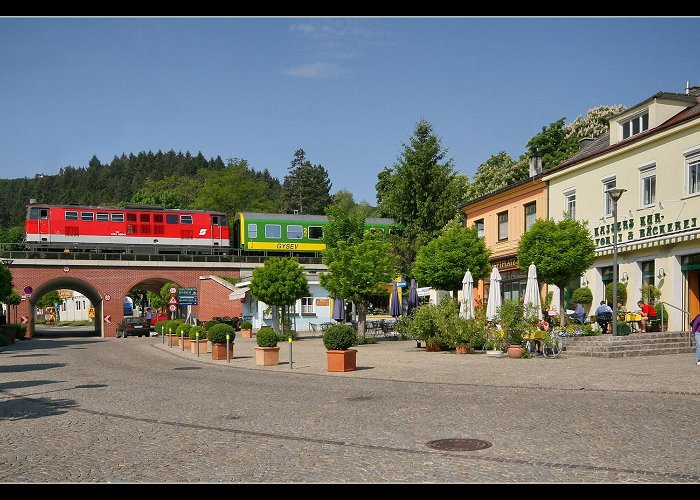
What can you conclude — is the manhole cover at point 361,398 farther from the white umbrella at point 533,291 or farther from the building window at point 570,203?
the building window at point 570,203

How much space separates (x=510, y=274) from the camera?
36875mm

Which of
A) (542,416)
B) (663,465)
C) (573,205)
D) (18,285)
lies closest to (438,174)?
(573,205)

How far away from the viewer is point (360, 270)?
102ft

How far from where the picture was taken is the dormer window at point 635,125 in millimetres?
28453

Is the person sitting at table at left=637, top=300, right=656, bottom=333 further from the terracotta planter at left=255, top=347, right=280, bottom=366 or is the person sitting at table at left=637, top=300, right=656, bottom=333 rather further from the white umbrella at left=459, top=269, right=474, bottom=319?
the terracotta planter at left=255, top=347, right=280, bottom=366

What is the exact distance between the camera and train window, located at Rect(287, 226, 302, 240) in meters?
55.3

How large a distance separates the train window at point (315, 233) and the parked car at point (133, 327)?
13.8 metres

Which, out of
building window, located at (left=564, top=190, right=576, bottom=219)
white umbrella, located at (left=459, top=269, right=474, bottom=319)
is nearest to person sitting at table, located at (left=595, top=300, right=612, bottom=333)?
white umbrella, located at (left=459, top=269, right=474, bottom=319)

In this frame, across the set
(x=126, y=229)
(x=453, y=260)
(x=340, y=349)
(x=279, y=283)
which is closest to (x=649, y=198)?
(x=453, y=260)

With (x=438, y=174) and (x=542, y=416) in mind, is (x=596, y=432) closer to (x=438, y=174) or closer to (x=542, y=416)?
(x=542, y=416)

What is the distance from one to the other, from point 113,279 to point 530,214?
32725mm

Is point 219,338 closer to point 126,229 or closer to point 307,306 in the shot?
point 307,306

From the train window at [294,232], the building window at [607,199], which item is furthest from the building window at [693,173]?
the train window at [294,232]

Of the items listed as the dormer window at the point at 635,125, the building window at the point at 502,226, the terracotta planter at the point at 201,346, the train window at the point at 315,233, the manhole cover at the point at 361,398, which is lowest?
the terracotta planter at the point at 201,346
